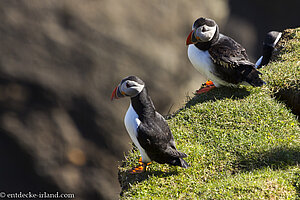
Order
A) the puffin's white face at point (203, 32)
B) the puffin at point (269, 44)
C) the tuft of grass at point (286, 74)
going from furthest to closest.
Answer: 1. the puffin at point (269, 44)
2. the tuft of grass at point (286, 74)
3. the puffin's white face at point (203, 32)

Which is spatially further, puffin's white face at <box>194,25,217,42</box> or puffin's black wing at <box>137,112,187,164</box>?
puffin's white face at <box>194,25,217,42</box>

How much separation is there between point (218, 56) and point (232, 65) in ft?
0.69

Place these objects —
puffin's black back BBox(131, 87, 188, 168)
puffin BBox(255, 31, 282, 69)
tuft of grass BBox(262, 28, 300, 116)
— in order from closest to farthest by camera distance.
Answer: puffin's black back BBox(131, 87, 188, 168) < tuft of grass BBox(262, 28, 300, 116) < puffin BBox(255, 31, 282, 69)

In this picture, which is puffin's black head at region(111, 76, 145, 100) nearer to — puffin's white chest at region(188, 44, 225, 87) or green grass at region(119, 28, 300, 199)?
green grass at region(119, 28, 300, 199)

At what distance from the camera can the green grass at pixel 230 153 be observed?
319cm

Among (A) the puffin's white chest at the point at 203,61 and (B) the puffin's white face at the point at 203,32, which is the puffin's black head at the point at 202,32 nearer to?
(B) the puffin's white face at the point at 203,32

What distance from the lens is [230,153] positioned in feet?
12.4

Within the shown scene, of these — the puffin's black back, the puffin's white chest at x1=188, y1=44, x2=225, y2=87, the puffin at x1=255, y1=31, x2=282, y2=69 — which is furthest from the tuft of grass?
the puffin's black back

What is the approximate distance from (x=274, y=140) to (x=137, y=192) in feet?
5.60

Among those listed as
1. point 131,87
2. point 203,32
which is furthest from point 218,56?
point 131,87

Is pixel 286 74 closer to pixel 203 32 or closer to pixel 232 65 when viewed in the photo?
pixel 232 65

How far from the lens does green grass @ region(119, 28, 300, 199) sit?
10.5 feet

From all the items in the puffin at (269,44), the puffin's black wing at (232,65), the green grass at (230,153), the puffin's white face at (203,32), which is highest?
the puffin at (269,44)

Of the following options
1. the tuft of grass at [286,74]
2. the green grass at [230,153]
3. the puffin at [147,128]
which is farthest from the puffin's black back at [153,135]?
the tuft of grass at [286,74]
